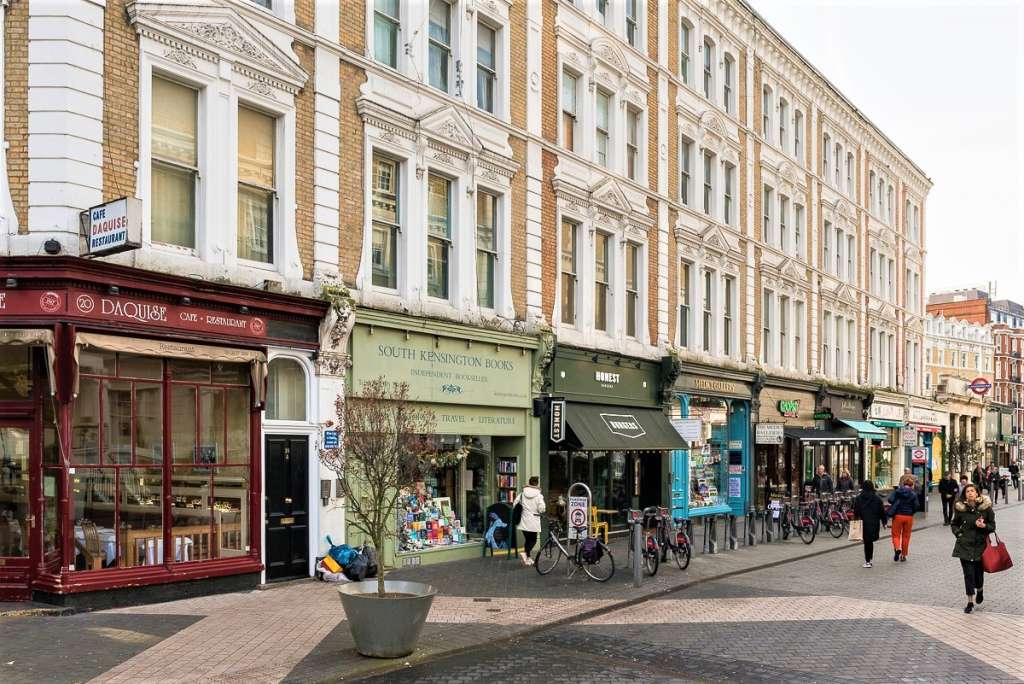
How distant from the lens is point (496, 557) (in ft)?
63.2

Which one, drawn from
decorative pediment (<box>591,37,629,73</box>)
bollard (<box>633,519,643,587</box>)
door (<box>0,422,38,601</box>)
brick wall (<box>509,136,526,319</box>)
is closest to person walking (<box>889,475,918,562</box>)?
bollard (<box>633,519,643,587</box>)

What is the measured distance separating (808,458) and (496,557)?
19507mm

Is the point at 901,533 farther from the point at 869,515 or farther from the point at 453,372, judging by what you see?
the point at 453,372

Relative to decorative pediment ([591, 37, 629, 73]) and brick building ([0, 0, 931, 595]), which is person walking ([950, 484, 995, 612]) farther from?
decorative pediment ([591, 37, 629, 73])

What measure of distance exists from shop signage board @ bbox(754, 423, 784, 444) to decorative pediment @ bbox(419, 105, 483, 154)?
13.0 metres

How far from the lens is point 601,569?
16.5m

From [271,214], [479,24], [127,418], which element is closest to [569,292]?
[479,24]

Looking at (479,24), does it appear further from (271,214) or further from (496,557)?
(496,557)

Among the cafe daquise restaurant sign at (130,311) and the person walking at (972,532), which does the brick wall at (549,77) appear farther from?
the person walking at (972,532)

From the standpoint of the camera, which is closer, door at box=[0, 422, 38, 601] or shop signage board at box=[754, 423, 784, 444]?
door at box=[0, 422, 38, 601]

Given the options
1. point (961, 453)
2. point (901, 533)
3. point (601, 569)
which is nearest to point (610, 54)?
point (901, 533)

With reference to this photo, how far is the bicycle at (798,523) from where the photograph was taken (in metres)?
23.7

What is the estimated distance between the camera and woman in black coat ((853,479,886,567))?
19375mm

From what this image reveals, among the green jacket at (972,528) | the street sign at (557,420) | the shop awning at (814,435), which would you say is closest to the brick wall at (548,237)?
the street sign at (557,420)
